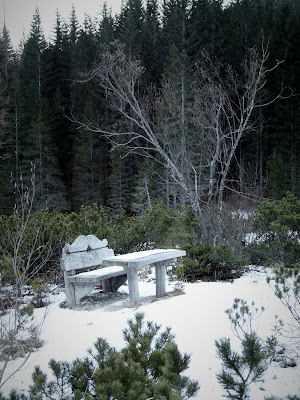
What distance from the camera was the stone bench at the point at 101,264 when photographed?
15.9 ft

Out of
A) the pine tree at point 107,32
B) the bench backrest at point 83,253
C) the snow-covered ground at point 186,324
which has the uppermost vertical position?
the pine tree at point 107,32

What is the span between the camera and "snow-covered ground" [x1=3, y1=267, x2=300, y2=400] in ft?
10.0

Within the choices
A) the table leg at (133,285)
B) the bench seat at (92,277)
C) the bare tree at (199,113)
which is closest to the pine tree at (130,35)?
the bare tree at (199,113)

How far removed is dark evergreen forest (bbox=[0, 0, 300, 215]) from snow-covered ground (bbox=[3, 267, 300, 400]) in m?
14.6

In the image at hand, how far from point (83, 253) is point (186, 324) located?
202cm

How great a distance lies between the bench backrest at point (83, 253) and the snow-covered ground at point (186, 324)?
1.80ft

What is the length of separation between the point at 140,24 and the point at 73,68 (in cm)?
671

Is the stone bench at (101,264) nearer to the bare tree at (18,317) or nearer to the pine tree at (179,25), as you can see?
the bare tree at (18,317)

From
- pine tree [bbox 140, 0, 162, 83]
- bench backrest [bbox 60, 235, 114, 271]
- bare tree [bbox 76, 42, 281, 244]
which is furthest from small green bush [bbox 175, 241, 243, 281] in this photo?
pine tree [bbox 140, 0, 162, 83]

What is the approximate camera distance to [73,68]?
28781mm

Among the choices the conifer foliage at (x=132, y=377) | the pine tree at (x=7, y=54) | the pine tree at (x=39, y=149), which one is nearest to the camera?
the conifer foliage at (x=132, y=377)

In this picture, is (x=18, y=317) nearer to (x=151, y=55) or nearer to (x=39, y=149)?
(x=39, y=149)

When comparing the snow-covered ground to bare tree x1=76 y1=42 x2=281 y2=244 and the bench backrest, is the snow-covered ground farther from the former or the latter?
bare tree x1=76 y1=42 x2=281 y2=244

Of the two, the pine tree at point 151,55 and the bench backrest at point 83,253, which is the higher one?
the pine tree at point 151,55
